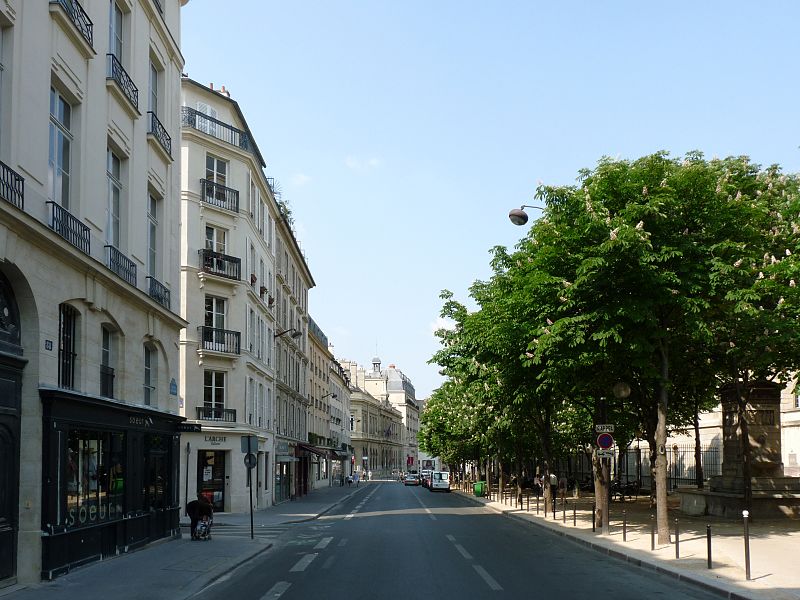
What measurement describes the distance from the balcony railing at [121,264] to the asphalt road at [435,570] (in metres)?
7.23

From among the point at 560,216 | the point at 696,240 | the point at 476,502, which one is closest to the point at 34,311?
the point at 560,216

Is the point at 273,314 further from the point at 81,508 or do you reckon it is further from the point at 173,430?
the point at 81,508

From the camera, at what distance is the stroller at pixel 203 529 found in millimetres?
22969

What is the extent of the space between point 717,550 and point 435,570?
655 centimetres

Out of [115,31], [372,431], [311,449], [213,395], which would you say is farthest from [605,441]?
[372,431]

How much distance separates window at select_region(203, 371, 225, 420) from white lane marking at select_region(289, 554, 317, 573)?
17.4 metres

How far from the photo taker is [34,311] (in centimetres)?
1484

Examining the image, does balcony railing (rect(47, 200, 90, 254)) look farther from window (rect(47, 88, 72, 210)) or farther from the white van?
the white van

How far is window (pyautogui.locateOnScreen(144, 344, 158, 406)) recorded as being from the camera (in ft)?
75.0

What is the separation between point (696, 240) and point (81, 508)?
49.9 ft

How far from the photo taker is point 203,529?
22984 mm

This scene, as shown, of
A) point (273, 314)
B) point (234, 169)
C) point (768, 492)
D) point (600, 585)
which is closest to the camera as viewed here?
point (600, 585)

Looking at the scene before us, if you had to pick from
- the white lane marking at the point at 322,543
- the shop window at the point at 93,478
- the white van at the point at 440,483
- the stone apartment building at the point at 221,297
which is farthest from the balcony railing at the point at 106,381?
the white van at the point at 440,483

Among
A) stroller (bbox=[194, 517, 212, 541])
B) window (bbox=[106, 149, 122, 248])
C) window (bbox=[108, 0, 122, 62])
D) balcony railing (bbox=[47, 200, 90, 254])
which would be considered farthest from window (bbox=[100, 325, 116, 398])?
window (bbox=[108, 0, 122, 62])
